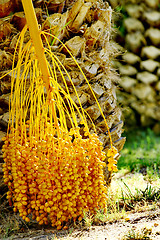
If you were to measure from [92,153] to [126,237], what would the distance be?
332 millimetres

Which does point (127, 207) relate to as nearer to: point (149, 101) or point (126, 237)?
point (126, 237)

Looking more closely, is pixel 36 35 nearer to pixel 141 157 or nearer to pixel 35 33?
pixel 35 33

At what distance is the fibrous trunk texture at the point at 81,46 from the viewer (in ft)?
4.52

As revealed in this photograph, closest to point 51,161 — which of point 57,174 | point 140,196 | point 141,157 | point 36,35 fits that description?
point 57,174

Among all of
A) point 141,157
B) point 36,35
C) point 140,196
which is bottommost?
point 141,157

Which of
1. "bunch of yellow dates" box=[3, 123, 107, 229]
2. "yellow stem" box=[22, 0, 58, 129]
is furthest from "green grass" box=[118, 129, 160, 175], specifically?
"yellow stem" box=[22, 0, 58, 129]

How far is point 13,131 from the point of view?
1228mm

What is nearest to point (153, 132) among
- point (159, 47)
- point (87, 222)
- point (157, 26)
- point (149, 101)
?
point (149, 101)

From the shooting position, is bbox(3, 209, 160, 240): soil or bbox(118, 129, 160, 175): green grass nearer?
bbox(3, 209, 160, 240): soil

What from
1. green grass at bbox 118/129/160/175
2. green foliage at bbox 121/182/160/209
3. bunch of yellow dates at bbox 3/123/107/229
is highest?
bunch of yellow dates at bbox 3/123/107/229

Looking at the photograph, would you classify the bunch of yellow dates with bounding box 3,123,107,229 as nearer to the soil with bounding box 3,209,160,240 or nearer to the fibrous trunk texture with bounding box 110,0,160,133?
the soil with bounding box 3,209,160,240

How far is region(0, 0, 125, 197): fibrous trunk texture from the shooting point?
1.38 meters

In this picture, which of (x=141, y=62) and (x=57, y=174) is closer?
(x=57, y=174)

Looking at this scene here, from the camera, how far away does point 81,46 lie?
141cm
